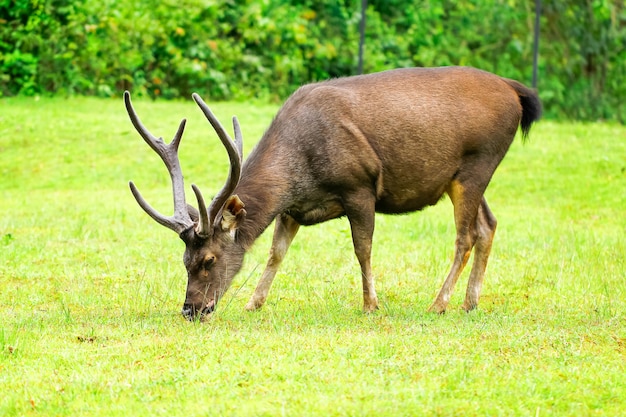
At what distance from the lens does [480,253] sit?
9.27 m

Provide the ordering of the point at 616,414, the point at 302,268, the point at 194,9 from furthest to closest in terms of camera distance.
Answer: the point at 194,9 < the point at 302,268 < the point at 616,414

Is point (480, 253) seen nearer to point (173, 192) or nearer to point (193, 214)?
point (193, 214)

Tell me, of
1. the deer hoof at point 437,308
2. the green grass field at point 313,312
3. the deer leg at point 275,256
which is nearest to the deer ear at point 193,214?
the green grass field at point 313,312

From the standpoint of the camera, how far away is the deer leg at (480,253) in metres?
9.05

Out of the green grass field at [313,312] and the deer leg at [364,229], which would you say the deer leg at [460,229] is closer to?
the green grass field at [313,312]

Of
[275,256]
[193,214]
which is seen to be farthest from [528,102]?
[193,214]

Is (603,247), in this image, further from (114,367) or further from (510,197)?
(114,367)

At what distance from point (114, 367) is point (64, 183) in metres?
9.94

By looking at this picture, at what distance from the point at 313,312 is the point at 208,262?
0.94 metres

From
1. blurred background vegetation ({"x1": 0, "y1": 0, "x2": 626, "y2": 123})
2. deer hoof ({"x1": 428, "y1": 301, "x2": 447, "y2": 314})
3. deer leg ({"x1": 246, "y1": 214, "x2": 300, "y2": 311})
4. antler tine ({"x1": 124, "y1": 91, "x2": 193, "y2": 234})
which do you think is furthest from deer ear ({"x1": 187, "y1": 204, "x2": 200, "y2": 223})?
blurred background vegetation ({"x1": 0, "y1": 0, "x2": 626, "y2": 123})

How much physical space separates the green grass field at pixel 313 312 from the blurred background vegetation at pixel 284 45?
4.63m

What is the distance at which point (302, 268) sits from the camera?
1042 cm

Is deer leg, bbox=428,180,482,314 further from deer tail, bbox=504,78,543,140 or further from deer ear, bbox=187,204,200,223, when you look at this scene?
deer ear, bbox=187,204,200,223

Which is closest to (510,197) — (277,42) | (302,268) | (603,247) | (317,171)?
(603,247)
